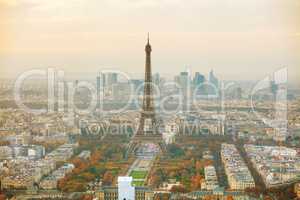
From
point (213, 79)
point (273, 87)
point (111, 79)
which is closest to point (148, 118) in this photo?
point (111, 79)

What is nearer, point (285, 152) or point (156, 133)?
point (285, 152)

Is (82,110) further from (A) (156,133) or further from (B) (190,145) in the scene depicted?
(B) (190,145)

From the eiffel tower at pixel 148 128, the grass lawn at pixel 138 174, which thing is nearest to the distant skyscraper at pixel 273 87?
the eiffel tower at pixel 148 128

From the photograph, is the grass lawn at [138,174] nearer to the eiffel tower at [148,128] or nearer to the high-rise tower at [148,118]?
the eiffel tower at [148,128]

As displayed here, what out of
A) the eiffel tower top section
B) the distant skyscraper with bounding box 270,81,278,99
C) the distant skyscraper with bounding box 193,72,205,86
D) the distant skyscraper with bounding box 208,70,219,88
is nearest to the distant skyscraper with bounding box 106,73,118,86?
the eiffel tower top section

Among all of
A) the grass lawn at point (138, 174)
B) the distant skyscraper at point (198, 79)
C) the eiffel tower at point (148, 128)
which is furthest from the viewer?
the eiffel tower at point (148, 128)

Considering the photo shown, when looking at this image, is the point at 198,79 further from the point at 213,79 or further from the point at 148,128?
the point at 148,128

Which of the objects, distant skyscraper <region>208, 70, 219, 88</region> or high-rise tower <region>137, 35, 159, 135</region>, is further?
high-rise tower <region>137, 35, 159, 135</region>

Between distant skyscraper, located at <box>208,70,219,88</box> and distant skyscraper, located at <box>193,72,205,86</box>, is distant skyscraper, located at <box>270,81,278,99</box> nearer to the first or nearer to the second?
distant skyscraper, located at <box>208,70,219,88</box>

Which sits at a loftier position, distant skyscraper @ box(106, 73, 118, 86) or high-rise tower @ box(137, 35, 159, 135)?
distant skyscraper @ box(106, 73, 118, 86)

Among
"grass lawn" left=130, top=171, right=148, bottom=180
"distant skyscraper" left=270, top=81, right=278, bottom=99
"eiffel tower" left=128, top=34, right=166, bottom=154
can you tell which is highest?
A: "distant skyscraper" left=270, top=81, right=278, bottom=99

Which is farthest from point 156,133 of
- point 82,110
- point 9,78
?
point 9,78
